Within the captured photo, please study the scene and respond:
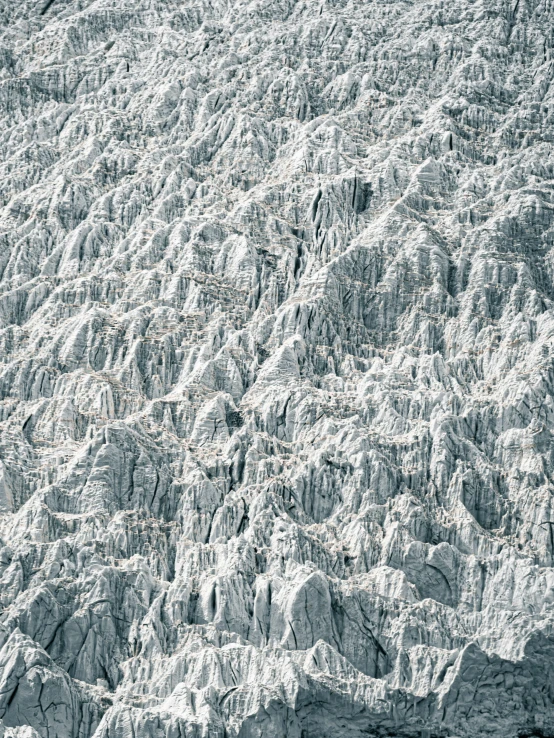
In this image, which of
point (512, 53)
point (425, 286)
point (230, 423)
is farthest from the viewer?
point (512, 53)

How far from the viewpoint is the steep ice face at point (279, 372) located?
269 feet

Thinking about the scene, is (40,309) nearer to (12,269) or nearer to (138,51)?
(12,269)

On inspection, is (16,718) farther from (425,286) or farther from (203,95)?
(203,95)

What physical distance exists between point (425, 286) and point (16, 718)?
3927cm

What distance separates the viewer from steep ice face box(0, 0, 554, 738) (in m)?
82.1

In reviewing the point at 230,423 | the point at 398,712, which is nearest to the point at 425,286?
the point at 230,423

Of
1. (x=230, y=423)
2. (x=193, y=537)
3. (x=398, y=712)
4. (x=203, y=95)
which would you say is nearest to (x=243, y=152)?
(x=203, y=95)

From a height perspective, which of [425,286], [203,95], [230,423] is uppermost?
[203,95]

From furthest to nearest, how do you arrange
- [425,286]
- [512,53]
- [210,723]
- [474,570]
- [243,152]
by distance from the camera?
1. [512,53]
2. [243,152]
3. [425,286]
4. [474,570]
5. [210,723]

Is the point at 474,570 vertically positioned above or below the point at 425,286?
below

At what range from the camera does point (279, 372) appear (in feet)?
323

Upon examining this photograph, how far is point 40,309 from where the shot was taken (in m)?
106

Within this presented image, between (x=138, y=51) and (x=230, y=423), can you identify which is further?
(x=138, y=51)

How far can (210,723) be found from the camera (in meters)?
76.9
